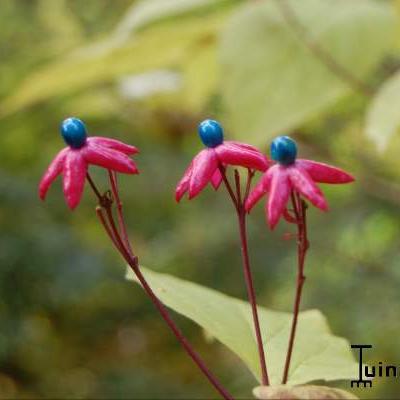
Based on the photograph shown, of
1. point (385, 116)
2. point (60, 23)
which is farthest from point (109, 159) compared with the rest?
point (60, 23)

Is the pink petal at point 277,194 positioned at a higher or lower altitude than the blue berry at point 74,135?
lower

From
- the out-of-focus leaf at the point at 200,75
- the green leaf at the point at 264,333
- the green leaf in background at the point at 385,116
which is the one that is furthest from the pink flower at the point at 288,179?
the out-of-focus leaf at the point at 200,75

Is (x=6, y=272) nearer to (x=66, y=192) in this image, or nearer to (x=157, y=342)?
(x=157, y=342)

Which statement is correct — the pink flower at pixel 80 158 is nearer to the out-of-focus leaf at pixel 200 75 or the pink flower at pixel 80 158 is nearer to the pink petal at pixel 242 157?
the pink petal at pixel 242 157

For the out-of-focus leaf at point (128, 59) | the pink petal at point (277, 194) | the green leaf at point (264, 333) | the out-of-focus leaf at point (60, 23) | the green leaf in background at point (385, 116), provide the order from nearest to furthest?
1. the pink petal at point (277, 194)
2. the green leaf at point (264, 333)
3. the green leaf in background at point (385, 116)
4. the out-of-focus leaf at point (128, 59)
5. the out-of-focus leaf at point (60, 23)

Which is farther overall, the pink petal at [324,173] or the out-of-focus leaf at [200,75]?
the out-of-focus leaf at [200,75]

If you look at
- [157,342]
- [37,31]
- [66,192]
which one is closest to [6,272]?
[157,342]

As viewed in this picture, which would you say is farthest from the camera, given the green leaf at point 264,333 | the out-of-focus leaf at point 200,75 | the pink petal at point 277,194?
the out-of-focus leaf at point 200,75

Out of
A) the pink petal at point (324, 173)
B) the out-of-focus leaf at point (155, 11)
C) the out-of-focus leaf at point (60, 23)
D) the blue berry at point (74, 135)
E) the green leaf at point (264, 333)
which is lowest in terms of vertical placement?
the green leaf at point (264, 333)
